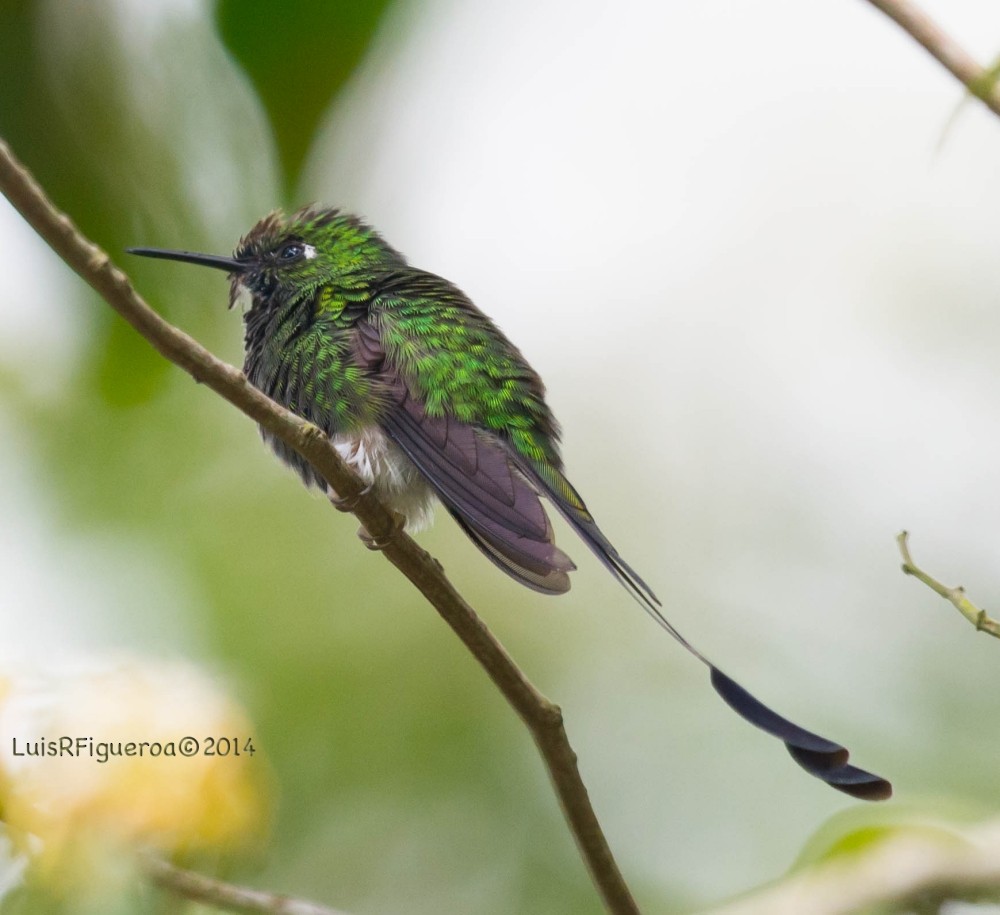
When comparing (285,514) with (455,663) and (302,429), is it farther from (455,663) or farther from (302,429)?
(302,429)

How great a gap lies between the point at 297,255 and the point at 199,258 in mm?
352

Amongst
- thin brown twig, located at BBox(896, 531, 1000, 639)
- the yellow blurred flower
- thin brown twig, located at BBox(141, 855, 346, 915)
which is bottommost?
the yellow blurred flower

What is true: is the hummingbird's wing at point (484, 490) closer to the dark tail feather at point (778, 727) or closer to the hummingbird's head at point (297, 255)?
the dark tail feather at point (778, 727)

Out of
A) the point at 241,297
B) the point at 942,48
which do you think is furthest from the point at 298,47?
the point at 942,48

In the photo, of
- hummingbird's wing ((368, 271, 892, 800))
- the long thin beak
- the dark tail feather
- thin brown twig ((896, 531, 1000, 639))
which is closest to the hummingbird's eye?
the long thin beak

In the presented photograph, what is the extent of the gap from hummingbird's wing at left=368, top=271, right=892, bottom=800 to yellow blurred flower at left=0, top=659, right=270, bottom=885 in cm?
57

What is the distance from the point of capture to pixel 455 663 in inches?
126

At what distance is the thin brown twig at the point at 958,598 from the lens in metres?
1.64

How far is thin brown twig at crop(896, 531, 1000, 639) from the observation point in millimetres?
1643

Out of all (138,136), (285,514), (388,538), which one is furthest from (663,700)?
(138,136)

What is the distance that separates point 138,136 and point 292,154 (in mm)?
439

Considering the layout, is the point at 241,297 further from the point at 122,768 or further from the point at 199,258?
the point at 122,768

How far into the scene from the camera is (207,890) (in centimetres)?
129

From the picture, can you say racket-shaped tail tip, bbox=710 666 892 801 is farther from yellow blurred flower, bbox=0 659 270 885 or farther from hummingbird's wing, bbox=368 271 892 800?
yellow blurred flower, bbox=0 659 270 885
